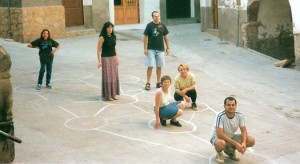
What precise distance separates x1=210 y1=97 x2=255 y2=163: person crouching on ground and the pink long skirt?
388cm

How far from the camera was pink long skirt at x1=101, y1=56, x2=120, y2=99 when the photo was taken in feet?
34.1

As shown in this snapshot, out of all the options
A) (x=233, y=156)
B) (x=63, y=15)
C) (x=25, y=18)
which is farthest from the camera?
(x=63, y=15)

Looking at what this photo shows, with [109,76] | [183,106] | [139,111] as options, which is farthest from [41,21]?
[183,106]

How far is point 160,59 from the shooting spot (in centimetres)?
1161

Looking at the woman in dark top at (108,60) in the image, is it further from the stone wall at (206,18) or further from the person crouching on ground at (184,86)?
the stone wall at (206,18)

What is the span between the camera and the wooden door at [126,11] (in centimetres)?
2334

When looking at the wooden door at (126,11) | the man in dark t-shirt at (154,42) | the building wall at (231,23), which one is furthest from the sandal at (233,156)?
the wooden door at (126,11)

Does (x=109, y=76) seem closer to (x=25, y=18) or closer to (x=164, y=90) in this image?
(x=164, y=90)

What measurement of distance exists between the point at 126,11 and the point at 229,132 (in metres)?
17.3

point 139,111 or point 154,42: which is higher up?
point 154,42

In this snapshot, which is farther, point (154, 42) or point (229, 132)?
point (154, 42)

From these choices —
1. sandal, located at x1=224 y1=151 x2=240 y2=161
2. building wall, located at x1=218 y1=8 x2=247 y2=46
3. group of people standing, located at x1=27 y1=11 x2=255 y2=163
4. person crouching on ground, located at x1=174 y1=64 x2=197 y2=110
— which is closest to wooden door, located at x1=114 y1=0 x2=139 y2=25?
building wall, located at x1=218 y1=8 x2=247 y2=46

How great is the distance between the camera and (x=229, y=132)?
23.1 ft

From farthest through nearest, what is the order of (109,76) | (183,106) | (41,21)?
(41,21) < (109,76) < (183,106)
